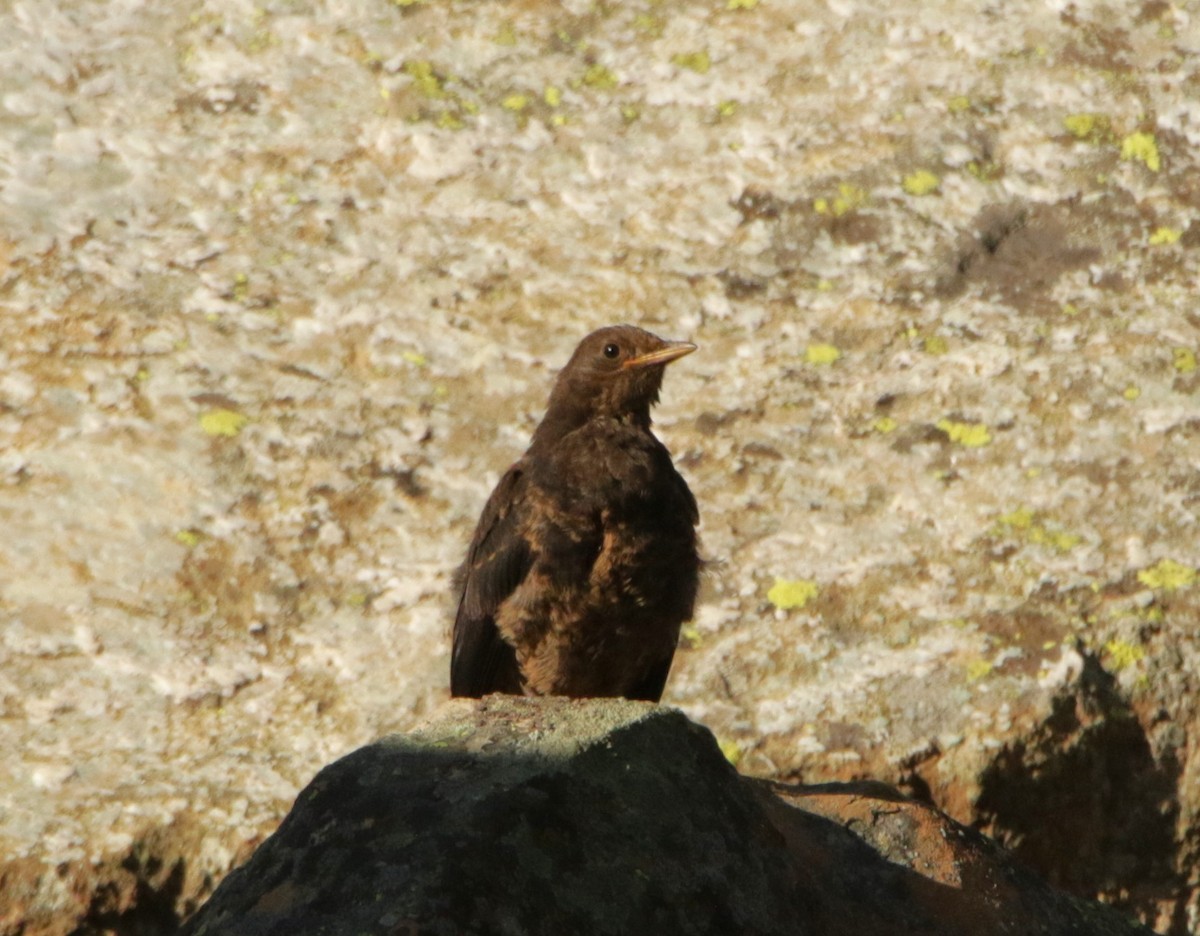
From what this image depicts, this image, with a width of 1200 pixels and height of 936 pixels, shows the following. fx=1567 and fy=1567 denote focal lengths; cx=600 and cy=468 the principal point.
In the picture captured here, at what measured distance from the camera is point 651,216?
7.36m

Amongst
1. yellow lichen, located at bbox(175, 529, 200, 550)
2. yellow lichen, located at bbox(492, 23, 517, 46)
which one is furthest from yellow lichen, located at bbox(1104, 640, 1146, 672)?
yellow lichen, located at bbox(492, 23, 517, 46)

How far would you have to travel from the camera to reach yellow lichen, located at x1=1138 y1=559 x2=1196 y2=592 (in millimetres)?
5480

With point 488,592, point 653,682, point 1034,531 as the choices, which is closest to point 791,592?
point 653,682

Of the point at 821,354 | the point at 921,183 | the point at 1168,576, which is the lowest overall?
the point at 821,354

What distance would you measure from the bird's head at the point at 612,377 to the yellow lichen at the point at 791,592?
3.05 feet

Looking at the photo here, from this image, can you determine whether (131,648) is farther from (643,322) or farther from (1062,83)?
(1062,83)

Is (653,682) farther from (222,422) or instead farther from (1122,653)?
(222,422)

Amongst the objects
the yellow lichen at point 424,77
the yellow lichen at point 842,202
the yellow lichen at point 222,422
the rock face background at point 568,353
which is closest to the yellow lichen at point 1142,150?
the rock face background at point 568,353

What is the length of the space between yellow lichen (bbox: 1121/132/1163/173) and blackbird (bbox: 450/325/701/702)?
2.99m

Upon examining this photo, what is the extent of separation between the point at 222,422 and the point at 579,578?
1676 mm

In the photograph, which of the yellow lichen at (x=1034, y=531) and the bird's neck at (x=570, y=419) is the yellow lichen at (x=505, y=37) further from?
the yellow lichen at (x=1034, y=531)

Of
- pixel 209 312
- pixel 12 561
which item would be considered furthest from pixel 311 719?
pixel 209 312

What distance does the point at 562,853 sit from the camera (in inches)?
127

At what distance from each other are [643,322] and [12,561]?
285cm
